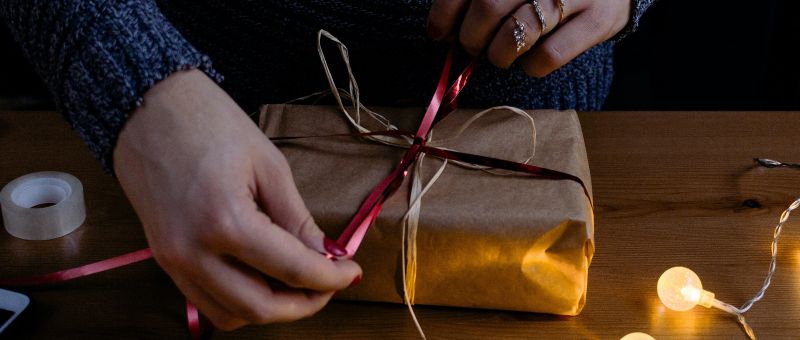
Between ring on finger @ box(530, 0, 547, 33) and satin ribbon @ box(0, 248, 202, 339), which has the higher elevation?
ring on finger @ box(530, 0, 547, 33)

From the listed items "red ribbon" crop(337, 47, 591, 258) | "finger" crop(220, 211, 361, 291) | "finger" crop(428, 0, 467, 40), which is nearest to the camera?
"finger" crop(220, 211, 361, 291)

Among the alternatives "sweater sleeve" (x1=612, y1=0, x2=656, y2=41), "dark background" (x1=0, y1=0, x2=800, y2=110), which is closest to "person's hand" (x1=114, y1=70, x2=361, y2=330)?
"sweater sleeve" (x1=612, y1=0, x2=656, y2=41)

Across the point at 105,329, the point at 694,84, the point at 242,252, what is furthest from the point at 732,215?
the point at 694,84

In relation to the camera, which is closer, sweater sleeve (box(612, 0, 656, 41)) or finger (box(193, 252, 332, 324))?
finger (box(193, 252, 332, 324))

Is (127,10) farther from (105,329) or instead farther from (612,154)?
(612,154)

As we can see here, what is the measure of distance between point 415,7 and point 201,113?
0.35 meters

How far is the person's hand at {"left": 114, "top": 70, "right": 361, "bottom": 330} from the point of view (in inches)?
18.9

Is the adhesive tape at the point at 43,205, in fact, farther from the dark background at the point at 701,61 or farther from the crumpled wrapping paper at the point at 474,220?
the dark background at the point at 701,61

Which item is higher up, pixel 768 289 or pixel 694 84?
pixel 768 289

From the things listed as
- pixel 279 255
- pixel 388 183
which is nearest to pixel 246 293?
pixel 279 255

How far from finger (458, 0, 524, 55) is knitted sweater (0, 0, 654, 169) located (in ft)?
0.35

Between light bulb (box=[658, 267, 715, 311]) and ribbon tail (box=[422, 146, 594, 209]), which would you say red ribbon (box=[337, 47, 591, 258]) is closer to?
ribbon tail (box=[422, 146, 594, 209])

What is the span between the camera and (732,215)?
2.46 feet

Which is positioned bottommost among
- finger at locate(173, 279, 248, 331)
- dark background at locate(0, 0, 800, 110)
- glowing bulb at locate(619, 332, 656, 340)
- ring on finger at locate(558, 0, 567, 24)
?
dark background at locate(0, 0, 800, 110)
